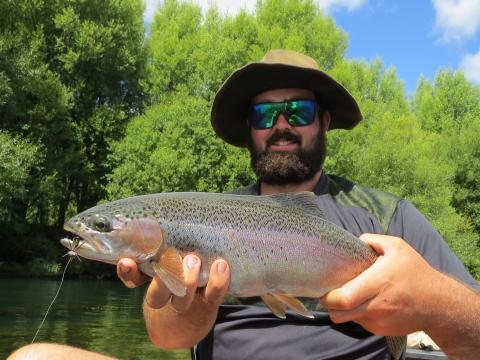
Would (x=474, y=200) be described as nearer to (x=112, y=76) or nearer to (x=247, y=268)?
(x=112, y=76)

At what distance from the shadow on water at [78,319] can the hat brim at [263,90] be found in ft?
20.2

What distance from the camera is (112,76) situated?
28969mm

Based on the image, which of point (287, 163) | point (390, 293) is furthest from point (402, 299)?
point (287, 163)

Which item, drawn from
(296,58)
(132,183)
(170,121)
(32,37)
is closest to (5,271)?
(132,183)

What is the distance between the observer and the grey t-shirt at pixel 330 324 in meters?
3.02

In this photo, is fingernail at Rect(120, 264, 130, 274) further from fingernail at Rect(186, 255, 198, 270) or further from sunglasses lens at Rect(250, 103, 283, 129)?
sunglasses lens at Rect(250, 103, 283, 129)

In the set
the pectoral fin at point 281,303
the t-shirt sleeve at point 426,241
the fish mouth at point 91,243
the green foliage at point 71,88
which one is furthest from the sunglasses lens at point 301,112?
the green foliage at point 71,88

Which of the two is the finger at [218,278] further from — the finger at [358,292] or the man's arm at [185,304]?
the finger at [358,292]

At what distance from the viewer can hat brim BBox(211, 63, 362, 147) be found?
3895mm

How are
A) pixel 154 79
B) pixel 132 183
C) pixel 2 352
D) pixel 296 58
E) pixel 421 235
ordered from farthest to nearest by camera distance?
pixel 154 79 → pixel 132 183 → pixel 2 352 → pixel 296 58 → pixel 421 235

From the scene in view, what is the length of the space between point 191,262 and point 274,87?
1979 mm

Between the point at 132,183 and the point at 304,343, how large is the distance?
2270 centimetres

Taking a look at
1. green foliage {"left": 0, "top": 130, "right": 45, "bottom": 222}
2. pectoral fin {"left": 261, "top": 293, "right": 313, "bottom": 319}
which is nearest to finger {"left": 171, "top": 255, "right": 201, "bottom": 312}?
pectoral fin {"left": 261, "top": 293, "right": 313, "bottom": 319}

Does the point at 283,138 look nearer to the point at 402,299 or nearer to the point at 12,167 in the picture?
Answer: the point at 402,299
